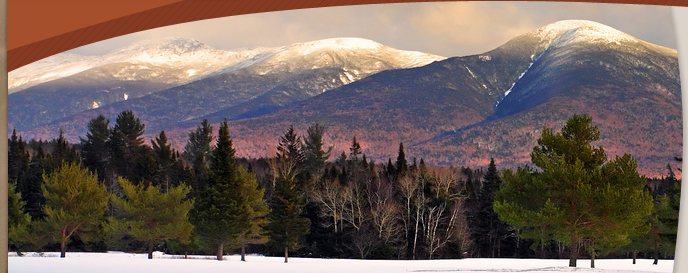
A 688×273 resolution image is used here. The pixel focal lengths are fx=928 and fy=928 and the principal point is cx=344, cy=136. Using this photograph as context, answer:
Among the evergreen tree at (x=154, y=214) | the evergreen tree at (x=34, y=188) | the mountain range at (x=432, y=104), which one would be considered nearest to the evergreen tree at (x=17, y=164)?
the evergreen tree at (x=34, y=188)

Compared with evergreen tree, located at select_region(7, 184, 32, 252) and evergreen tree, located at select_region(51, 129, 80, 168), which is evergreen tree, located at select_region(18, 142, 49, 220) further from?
evergreen tree, located at select_region(7, 184, 32, 252)

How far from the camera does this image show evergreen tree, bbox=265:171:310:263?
5409 centimetres

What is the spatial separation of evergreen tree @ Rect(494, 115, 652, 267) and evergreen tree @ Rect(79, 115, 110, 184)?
161 feet

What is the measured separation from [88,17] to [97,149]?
246ft

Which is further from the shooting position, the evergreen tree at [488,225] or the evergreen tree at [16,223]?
the evergreen tree at [488,225]

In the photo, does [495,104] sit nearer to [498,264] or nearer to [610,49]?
[610,49]

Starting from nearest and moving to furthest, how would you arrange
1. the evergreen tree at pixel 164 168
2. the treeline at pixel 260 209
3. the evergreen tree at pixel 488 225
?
the treeline at pixel 260 209
the evergreen tree at pixel 488 225
the evergreen tree at pixel 164 168

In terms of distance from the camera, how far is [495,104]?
624ft

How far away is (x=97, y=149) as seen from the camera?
3312 inches

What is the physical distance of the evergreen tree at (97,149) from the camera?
8191cm

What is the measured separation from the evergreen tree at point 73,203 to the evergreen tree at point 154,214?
5.01 feet

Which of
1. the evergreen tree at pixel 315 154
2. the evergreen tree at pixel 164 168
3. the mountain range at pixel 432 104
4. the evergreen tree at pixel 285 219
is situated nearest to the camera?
the evergreen tree at pixel 285 219

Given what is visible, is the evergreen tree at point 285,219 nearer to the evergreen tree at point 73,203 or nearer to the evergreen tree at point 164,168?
the evergreen tree at point 73,203

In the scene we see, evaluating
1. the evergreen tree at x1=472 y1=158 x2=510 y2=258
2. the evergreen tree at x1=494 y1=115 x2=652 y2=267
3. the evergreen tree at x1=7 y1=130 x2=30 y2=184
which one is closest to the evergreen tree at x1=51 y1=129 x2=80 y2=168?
the evergreen tree at x1=7 y1=130 x2=30 y2=184
